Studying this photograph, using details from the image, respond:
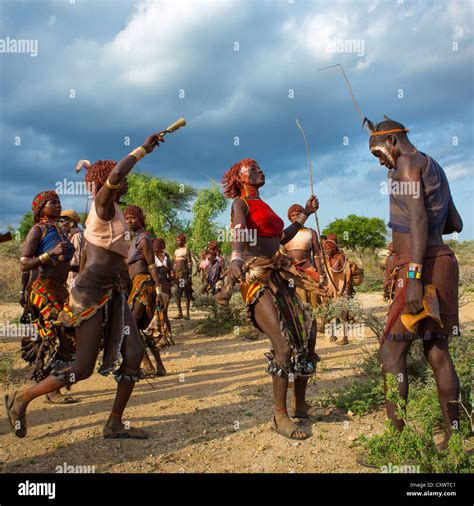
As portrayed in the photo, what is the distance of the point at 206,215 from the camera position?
88.0 ft

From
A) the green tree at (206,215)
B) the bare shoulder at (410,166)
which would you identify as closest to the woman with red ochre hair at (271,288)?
the bare shoulder at (410,166)

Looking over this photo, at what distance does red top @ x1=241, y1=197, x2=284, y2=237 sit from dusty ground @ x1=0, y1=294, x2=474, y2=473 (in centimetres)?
164

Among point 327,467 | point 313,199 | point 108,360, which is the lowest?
point 327,467

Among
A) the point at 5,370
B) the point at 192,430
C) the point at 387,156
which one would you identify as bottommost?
the point at 192,430

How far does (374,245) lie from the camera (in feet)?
108

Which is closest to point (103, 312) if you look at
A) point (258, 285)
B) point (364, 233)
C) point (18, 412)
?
point (18, 412)

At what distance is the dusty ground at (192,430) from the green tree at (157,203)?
900 inches

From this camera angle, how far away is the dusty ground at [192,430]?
3.63 metres

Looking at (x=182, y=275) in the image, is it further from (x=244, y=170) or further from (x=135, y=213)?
(x=244, y=170)

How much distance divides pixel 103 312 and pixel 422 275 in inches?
93.8

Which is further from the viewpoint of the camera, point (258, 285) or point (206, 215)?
point (206, 215)

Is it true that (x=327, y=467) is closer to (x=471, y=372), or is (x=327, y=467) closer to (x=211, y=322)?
(x=471, y=372)
